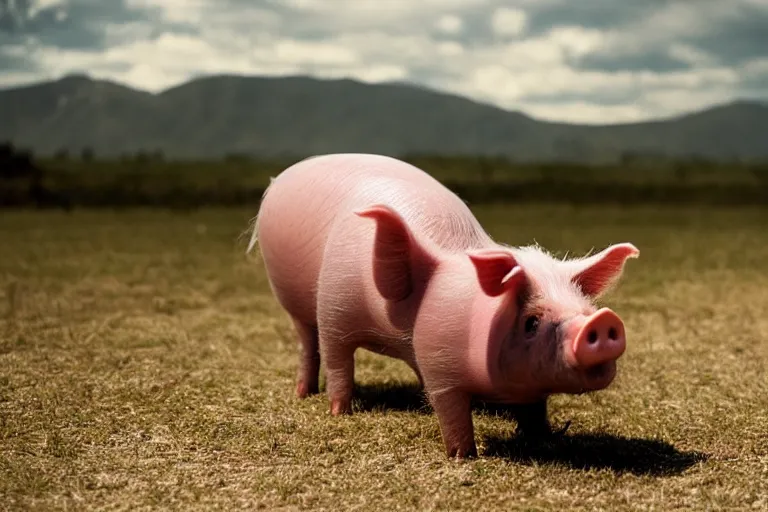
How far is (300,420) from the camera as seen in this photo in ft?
18.2

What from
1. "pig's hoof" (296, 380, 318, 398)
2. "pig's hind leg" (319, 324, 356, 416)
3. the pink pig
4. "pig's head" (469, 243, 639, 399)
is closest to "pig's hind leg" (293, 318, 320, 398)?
"pig's hoof" (296, 380, 318, 398)

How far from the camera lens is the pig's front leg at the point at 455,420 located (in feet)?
15.2

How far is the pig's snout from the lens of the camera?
3.94 metres

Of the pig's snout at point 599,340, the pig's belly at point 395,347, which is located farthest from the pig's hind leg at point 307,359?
the pig's snout at point 599,340

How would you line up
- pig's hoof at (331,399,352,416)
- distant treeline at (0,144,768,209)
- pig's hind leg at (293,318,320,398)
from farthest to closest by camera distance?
distant treeline at (0,144,768,209), pig's hind leg at (293,318,320,398), pig's hoof at (331,399,352,416)

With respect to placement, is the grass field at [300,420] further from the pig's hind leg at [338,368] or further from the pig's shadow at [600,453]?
the pig's hind leg at [338,368]

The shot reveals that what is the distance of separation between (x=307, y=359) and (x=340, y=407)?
0.70 meters

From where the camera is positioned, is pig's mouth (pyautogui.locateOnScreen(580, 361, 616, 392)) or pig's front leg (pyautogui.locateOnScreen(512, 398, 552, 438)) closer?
pig's mouth (pyautogui.locateOnScreen(580, 361, 616, 392))

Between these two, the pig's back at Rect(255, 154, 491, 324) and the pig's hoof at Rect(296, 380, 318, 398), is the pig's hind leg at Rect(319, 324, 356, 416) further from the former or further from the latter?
the pig's hoof at Rect(296, 380, 318, 398)

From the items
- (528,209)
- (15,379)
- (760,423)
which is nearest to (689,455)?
(760,423)

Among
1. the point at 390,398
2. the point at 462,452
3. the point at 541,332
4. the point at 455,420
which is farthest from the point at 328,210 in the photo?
the point at 541,332

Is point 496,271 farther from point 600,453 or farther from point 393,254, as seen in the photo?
point 600,453

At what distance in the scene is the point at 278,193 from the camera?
20.3 ft

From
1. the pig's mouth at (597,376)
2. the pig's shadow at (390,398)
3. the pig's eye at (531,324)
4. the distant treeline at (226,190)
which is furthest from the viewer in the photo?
the distant treeline at (226,190)
